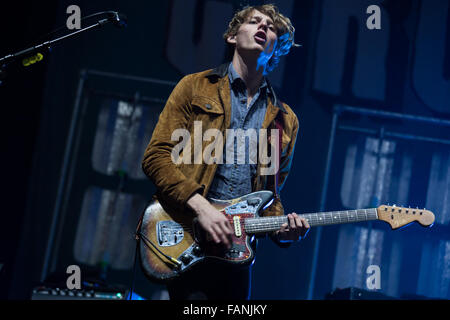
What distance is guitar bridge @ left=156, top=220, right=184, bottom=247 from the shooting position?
7.61 ft

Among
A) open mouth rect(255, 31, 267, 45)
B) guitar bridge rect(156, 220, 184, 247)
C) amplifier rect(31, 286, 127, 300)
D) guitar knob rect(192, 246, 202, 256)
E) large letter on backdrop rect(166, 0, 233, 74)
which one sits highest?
large letter on backdrop rect(166, 0, 233, 74)

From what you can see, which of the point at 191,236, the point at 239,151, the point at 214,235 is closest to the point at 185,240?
the point at 191,236

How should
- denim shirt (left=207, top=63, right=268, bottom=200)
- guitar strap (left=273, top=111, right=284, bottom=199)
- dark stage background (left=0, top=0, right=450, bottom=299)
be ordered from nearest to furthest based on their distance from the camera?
denim shirt (left=207, top=63, right=268, bottom=200) → guitar strap (left=273, top=111, right=284, bottom=199) → dark stage background (left=0, top=0, right=450, bottom=299)

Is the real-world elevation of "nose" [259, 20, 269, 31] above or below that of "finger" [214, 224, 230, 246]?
above

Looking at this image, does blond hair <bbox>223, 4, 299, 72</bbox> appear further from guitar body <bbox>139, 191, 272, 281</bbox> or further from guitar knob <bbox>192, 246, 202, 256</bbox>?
guitar knob <bbox>192, 246, 202, 256</bbox>

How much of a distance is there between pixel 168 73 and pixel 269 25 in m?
2.79

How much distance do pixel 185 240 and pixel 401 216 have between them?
53.6 inches

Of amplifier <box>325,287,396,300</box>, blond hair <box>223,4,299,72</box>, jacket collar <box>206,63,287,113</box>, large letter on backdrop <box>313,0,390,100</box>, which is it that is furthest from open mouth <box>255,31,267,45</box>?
large letter on backdrop <box>313,0,390,100</box>

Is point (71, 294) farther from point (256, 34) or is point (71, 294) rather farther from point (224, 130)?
point (256, 34)

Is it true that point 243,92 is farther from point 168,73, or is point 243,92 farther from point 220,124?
point 168,73

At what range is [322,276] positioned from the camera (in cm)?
504

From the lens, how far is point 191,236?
7.63 ft

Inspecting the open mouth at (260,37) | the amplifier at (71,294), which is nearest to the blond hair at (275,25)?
the open mouth at (260,37)

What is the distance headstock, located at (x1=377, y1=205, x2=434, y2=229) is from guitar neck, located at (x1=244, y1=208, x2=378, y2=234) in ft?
0.21
